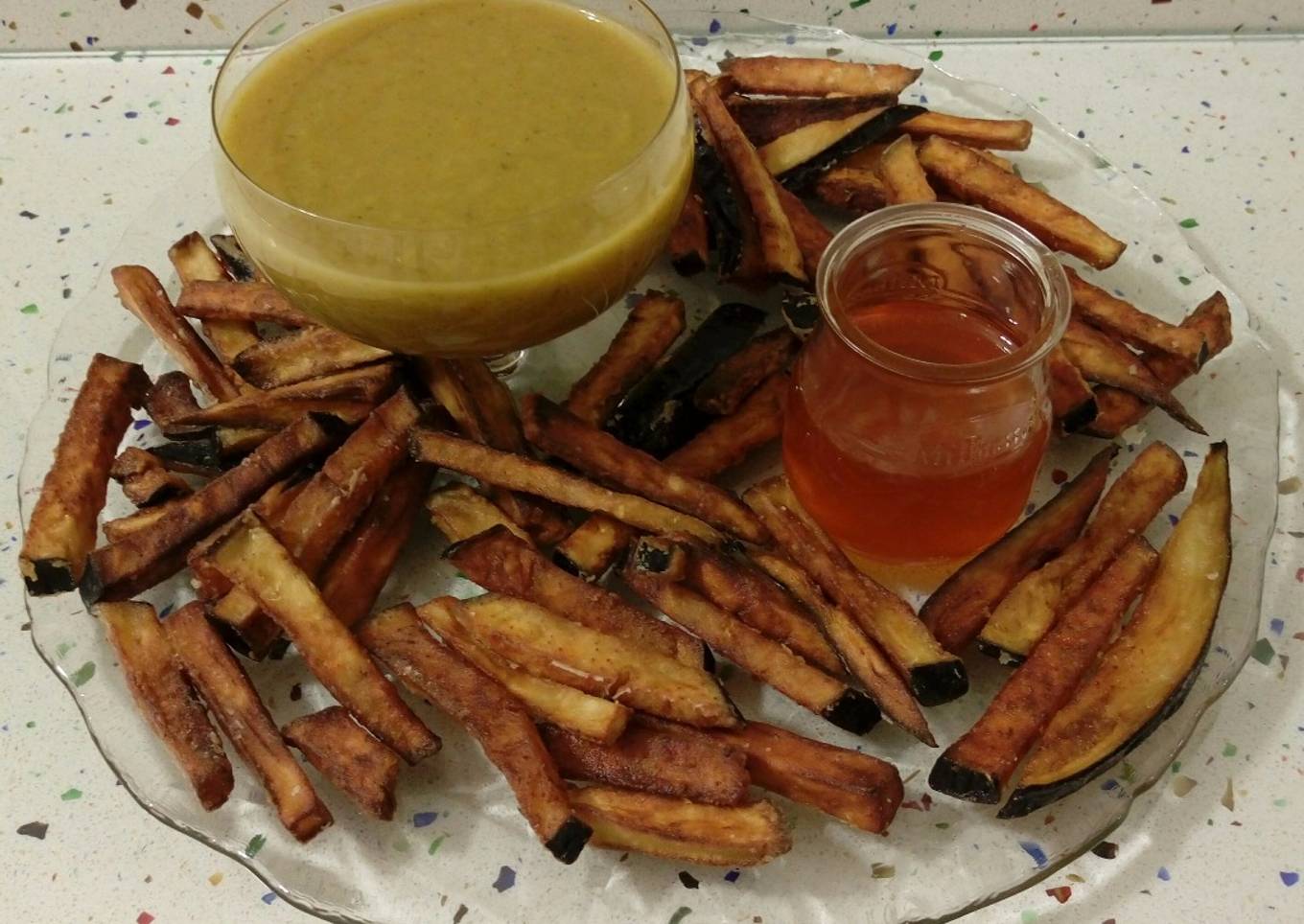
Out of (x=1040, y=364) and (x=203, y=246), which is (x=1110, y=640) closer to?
(x=1040, y=364)

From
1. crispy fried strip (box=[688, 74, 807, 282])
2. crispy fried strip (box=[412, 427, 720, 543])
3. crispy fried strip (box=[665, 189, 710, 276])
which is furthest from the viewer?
crispy fried strip (box=[665, 189, 710, 276])

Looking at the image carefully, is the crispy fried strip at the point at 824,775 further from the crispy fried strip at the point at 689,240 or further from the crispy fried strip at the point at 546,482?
the crispy fried strip at the point at 689,240

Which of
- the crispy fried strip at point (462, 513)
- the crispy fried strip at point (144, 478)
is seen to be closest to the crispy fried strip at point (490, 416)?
the crispy fried strip at point (462, 513)

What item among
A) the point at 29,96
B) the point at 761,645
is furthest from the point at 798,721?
the point at 29,96

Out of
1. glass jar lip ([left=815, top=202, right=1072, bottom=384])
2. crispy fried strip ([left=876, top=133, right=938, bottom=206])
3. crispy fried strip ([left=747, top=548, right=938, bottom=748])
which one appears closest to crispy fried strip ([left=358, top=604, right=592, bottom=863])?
crispy fried strip ([left=747, top=548, right=938, bottom=748])

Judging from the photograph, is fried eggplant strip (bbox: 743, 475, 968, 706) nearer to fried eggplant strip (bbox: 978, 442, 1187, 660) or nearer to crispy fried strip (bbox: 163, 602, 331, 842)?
fried eggplant strip (bbox: 978, 442, 1187, 660)

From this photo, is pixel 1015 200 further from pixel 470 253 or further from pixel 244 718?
pixel 244 718

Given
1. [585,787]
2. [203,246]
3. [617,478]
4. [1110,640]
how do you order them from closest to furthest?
[585,787] < [1110,640] < [617,478] < [203,246]
